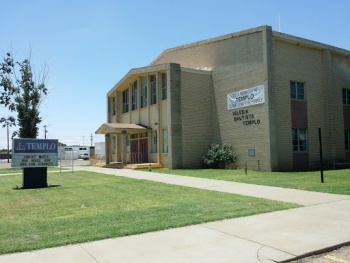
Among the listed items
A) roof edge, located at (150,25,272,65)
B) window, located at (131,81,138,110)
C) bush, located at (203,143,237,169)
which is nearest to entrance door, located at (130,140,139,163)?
window, located at (131,81,138,110)

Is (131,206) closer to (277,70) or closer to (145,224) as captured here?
(145,224)

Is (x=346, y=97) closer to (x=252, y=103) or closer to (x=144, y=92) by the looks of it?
(x=252, y=103)

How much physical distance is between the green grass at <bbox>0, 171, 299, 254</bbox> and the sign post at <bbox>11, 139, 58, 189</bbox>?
8.37ft

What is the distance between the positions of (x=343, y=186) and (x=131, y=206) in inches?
330

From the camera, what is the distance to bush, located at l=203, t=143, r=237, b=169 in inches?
994

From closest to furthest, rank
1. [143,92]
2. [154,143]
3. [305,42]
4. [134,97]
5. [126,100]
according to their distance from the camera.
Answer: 1. [305,42]
2. [154,143]
3. [143,92]
4. [134,97]
5. [126,100]

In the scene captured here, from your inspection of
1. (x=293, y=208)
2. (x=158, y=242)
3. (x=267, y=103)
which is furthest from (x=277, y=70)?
(x=158, y=242)

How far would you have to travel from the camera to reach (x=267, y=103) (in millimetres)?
22797

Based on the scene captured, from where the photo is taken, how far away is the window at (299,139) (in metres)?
24.6

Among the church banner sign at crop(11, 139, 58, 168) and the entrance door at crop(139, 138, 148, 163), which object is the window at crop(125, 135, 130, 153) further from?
the church banner sign at crop(11, 139, 58, 168)

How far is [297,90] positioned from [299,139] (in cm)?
348

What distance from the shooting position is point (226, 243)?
6117 millimetres

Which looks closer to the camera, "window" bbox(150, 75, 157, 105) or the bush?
the bush

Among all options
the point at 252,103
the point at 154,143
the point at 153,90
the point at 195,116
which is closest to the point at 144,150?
the point at 154,143
